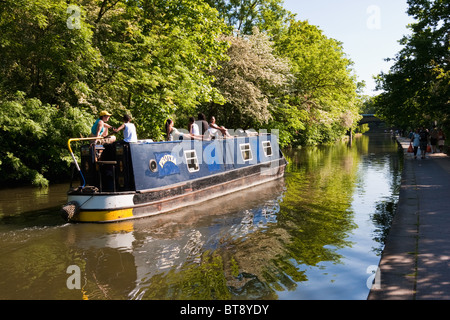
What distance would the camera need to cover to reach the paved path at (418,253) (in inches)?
178

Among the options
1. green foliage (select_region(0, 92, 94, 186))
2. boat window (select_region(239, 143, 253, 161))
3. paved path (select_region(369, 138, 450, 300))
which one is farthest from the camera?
boat window (select_region(239, 143, 253, 161))

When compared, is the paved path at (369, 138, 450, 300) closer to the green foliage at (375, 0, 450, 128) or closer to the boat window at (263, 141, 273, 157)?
the boat window at (263, 141, 273, 157)

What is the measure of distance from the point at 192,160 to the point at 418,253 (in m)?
7.97

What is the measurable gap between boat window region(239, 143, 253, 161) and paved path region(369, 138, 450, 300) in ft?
22.3

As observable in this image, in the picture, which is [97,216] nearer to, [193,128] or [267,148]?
[193,128]

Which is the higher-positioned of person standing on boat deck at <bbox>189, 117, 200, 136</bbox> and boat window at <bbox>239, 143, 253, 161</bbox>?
person standing on boat deck at <bbox>189, 117, 200, 136</bbox>

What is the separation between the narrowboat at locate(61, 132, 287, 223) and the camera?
370 inches

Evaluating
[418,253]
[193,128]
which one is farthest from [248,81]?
[418,253]

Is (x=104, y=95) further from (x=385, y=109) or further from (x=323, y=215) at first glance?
(x=385, y=109)

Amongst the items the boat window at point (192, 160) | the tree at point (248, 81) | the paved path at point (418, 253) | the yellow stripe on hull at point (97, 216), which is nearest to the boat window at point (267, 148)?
the boat window at point (192, 160)

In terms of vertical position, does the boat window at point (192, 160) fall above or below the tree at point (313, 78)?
below

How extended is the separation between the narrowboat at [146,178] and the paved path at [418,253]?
6.02 metres

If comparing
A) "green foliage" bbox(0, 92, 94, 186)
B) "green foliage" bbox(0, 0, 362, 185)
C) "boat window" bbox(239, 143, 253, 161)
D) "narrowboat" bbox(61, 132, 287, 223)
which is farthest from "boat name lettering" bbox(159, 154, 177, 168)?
"green foliage" bbox(0, 92, 94, 186)

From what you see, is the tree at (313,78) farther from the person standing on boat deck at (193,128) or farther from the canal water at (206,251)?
the canal water at (206,251)
